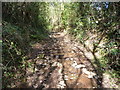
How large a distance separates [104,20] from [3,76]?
14.8ft

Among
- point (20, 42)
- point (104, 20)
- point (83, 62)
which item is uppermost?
point (104, 20)

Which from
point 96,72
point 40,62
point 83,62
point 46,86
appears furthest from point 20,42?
point 96,72

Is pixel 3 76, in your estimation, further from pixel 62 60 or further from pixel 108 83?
pixel 108 83

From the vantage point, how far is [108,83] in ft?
8.98

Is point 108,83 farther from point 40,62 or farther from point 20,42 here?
point 20,42

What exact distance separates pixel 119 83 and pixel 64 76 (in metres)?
1.48

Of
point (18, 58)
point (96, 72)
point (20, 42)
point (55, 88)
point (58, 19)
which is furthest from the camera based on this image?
point (58, 19)

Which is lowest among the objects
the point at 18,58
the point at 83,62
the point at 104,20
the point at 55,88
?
the point at 55,88

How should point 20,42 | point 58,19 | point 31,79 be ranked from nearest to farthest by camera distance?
point 31,79
point 20,42
point 58,19

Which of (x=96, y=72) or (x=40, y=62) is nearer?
(x=96, y=72)

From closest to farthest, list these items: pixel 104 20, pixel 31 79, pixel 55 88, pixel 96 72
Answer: pixel 55 88, pixel 31 79, pixel 96 72, pixel 104 20

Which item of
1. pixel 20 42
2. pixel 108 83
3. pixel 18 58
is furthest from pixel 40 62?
pixel 108 83

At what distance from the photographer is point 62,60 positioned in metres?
4.09

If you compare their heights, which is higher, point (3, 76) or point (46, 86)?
point (3, 76)
